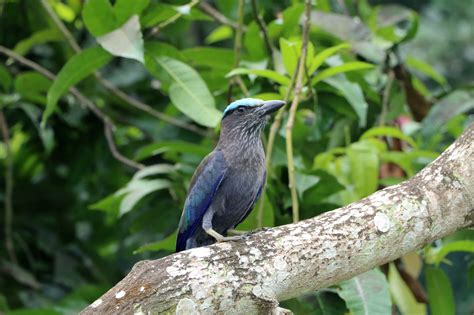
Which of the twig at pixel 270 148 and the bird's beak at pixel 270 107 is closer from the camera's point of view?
the bird's beak at pixel 270 107

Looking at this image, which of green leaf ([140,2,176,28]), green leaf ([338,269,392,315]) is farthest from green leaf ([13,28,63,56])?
green leaf ([338,269,392,315])

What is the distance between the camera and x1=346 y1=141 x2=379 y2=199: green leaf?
4.51m

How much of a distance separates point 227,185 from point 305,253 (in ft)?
3.02

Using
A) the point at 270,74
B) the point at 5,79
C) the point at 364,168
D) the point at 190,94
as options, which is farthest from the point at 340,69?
the point at 5,79

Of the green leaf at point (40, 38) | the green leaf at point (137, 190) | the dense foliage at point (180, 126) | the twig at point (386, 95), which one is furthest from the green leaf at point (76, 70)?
the twig at point (386, 95)

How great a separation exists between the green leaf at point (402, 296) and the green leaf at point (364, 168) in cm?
43

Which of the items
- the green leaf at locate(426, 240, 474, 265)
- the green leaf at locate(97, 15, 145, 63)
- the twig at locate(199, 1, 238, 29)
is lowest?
the green leaf at locate(426, 240, 474, 265)

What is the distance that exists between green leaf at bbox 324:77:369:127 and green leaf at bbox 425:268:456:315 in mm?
887

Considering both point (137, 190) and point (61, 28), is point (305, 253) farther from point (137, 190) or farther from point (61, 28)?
point (61, 28)

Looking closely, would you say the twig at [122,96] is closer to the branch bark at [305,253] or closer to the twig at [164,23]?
the twig at [164,23]

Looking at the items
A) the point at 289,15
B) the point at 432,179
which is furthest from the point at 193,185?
the point at 289,15

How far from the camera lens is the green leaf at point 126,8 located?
4324mm

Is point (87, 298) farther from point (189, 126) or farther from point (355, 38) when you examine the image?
point (355, 38)

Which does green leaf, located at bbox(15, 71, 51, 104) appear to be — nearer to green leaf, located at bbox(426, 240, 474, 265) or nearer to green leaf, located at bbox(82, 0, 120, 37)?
green leaf, located at bbox(82, 0, 120, 37)
